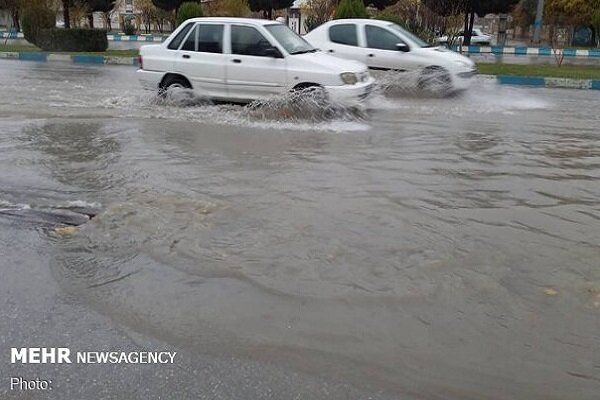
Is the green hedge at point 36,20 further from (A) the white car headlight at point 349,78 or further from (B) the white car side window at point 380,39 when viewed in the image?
(A) the white car headlight at point 349,78

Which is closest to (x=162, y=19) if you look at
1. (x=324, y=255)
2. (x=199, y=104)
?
(x=199, y=104)

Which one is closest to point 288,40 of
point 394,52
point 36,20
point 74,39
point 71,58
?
point 394,52

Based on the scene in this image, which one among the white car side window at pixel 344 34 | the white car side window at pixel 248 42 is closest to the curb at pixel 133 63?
the white car side window at pixel 344 34

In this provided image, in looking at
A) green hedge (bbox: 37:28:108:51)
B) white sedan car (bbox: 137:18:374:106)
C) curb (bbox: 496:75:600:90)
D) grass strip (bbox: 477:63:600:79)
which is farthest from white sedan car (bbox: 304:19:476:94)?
green hedge (bbox: 37:28:108:51)

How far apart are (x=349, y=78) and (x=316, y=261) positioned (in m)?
5.69

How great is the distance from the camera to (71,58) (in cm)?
2167

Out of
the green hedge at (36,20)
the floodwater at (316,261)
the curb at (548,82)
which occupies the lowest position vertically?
the floodwater at (316,261)

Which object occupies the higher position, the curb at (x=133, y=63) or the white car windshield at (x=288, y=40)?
the white car windshield at (x=288, y=40)

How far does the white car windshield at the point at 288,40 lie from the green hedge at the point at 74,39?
1595 cm

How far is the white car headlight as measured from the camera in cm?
945

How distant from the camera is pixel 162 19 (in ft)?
163

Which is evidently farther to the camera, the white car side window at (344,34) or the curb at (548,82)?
the curb at (548,82)

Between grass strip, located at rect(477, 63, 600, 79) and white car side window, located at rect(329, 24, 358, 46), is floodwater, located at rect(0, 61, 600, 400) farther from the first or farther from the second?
grass strip, located at rect(477, 63, 600, 79)

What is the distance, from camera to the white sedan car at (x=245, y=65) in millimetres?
9531
